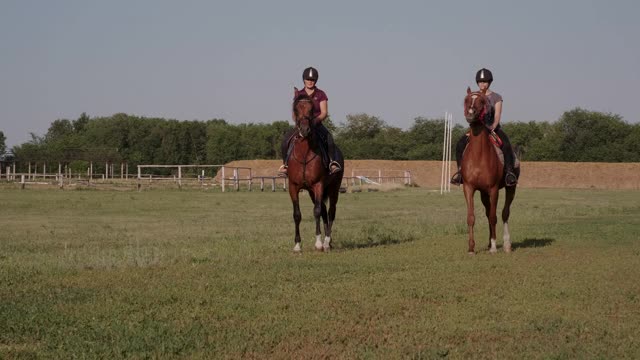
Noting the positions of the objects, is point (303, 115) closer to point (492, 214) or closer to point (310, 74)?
point (310, 74)

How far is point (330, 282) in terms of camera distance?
9.65 m

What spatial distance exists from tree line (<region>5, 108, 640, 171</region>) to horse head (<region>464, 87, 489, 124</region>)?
100751 millimetres

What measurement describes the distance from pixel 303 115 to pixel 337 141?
122 metres

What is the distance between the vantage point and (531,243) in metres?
15.7

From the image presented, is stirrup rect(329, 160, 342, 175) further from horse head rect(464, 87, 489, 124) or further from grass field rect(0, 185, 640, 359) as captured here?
horse head rect(464, 87, 489, 124)

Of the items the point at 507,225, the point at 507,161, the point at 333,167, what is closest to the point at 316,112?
the point at 333,167

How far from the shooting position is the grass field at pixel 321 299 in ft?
20.5

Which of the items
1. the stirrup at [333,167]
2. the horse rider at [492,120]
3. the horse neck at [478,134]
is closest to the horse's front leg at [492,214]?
the horse rider at [492,120]

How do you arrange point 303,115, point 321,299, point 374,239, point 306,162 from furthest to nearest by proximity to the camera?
point 374,239 → point 306,162 → point 303,115 → point 321,299

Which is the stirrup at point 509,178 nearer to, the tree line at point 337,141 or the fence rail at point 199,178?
the fence rail at point 199,178

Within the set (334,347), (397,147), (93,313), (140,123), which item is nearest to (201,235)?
(93,313)

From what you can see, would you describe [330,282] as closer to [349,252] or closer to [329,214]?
[349,252]

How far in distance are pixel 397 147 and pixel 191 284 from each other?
11995 cm

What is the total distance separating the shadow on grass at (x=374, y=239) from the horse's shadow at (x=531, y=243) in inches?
88.4
